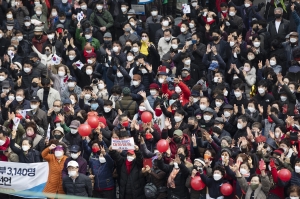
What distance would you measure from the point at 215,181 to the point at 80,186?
2.64 metres

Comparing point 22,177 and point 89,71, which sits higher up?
point 89,71

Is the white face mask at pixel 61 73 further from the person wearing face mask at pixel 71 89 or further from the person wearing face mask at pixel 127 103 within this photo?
the person wearing face mask at pixel 127 103

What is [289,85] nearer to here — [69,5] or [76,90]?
[76,90]

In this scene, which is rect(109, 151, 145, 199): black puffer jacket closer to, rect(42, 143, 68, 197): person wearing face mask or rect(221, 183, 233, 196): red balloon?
rect(42, 143, 68, 197): person wearing face mask

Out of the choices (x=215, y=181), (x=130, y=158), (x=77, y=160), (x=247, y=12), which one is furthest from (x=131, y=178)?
(x=247, y=12)

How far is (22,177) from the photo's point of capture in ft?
72.4

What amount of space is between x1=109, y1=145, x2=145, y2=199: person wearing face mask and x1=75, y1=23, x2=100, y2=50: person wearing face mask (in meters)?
6.84

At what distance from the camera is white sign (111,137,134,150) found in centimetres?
2109

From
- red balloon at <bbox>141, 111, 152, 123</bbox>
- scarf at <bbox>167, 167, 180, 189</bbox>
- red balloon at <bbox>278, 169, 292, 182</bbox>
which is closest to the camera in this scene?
red balloon at <bbox>278, 169, 292, 182</bbox>

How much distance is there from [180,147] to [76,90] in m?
5.01

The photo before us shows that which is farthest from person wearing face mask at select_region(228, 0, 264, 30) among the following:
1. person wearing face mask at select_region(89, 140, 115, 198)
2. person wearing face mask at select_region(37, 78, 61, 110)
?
person wearing face mask at select_region(89, 140, 115, 198)

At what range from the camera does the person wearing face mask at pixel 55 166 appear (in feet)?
71.1

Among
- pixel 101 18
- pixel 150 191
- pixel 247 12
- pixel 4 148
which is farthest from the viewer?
pixel 101 18

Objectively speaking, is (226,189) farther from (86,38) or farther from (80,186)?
(86,38)
